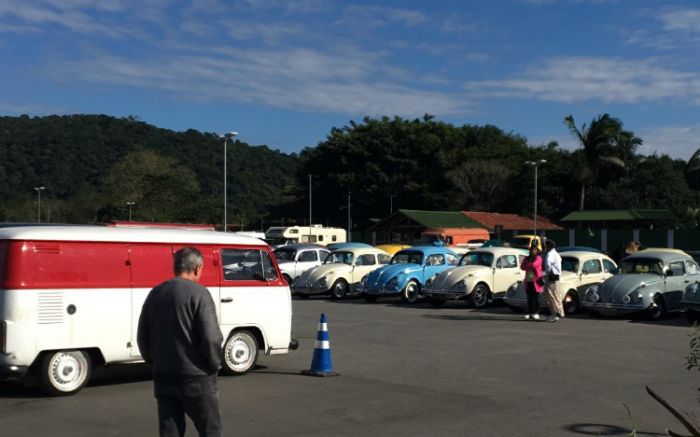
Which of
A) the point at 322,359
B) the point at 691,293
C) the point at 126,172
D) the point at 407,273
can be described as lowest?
the point at 322,359

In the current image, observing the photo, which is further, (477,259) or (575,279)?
(477,259)

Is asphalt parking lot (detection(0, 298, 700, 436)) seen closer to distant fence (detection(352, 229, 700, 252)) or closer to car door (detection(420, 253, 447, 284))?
car door (detection(420, 253, 447, 284))

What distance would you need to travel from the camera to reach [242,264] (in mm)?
10977

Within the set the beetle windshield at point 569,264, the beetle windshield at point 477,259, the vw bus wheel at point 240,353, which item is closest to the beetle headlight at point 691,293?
the beetle windshield at point 569,264

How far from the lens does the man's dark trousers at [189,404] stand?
5113 millimetres

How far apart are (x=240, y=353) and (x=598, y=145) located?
185 feet

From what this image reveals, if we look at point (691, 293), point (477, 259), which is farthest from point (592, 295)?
point (477, 259)

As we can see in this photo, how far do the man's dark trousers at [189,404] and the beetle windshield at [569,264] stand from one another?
15952 millimetres

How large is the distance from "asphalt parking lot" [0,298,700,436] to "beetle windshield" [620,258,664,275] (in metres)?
3.01

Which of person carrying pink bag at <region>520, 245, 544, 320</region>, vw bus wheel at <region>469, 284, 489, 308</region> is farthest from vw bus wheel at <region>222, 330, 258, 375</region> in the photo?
vw bus wheel at <region>469, 284, 489, 308</region>

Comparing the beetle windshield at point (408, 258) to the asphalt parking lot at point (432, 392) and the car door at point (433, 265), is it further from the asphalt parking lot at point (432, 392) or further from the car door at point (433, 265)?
the asphalt parking lot at point (432, 392)

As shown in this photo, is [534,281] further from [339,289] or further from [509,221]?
[509,221]

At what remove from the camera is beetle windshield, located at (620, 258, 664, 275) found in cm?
1823

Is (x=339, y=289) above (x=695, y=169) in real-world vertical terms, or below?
below
